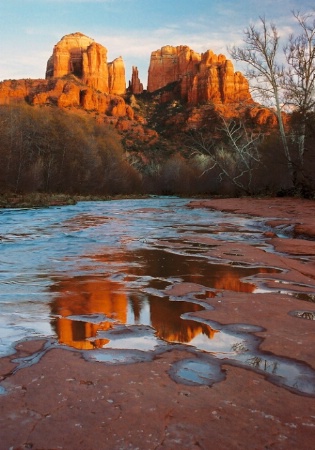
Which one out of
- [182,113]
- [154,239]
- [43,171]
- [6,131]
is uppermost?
[182,113]

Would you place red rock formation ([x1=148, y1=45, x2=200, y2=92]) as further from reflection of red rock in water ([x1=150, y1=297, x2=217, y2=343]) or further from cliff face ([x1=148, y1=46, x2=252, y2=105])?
reflection of red rock in water ([x1=150, y1=297, x2=217, y2=343])

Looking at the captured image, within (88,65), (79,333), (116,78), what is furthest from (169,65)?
(79,333)

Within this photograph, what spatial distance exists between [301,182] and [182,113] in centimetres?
8062

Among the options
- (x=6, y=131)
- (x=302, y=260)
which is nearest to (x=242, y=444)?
(x=302, y=260)

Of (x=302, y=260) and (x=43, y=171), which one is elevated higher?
(x=43, y=171)

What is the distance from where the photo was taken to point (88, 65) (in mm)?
132000

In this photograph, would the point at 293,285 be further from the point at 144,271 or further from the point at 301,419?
the point at 301,419

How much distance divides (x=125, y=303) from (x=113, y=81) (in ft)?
465

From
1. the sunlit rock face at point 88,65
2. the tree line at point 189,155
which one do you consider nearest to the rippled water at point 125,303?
the tree line at point 189,155

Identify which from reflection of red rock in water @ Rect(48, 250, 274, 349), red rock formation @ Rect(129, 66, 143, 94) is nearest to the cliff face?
red rock formation @ Rect(129, 66, 143, 94)

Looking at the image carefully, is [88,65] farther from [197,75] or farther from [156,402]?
[156,402]

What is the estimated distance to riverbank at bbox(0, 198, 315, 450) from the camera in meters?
2.00

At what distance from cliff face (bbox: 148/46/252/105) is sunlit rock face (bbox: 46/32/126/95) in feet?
40.7

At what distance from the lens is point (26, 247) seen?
9.13m
